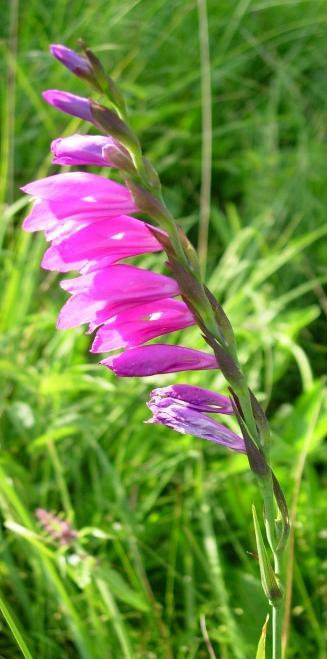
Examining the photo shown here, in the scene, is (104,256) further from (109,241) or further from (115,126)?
(115,126)

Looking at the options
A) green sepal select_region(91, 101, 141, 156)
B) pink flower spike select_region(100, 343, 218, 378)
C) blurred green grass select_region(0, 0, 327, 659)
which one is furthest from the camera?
blurred green grass select_region(0, 0, 327, 659)

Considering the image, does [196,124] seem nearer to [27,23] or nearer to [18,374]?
[27,23]

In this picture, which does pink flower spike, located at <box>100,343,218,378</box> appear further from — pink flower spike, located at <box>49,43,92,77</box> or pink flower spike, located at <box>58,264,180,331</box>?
pink flower spike, located at <box>49,43,92,77</box>

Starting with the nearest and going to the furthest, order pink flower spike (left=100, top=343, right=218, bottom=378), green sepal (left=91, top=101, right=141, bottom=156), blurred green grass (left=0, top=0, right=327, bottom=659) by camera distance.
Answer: green sepal (left=91, top=101, right=141, bottom=156) → pink flower spike (left=100, top=343, right=218, bottom=378) → blurred green grass (left=0, top=0, right=327, bottom=659)

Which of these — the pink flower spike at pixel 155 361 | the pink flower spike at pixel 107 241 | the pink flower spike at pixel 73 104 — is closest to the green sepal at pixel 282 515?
the pink flower spike at pixel 155 361

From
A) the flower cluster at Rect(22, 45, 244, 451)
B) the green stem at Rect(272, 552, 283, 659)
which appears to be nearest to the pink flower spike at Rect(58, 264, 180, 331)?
the flower cluster at Rect(22, 45, 244, 451)

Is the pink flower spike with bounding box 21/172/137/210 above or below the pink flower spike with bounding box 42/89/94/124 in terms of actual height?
below

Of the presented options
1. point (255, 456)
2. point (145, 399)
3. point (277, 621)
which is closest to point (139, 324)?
point (255, 456)

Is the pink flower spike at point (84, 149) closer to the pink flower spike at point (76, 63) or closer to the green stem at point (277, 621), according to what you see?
the pink flower spike at point (76, 63)
